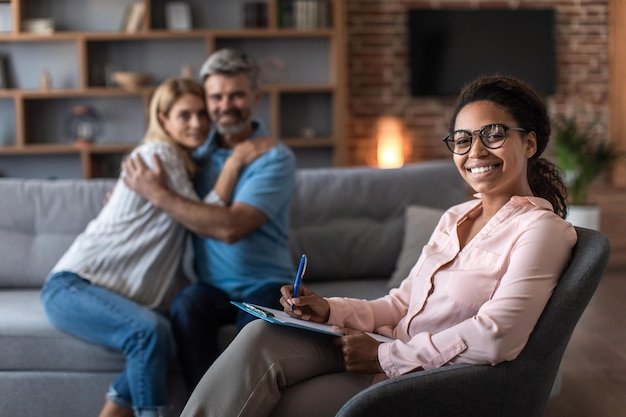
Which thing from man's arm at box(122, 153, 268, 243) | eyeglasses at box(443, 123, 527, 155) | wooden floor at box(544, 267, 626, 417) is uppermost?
eyeglasses at box(443, 123, 527, 155)

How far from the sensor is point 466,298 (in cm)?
170

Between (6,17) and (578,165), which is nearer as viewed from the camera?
(578,165)

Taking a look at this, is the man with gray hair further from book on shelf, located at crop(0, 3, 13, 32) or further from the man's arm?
book on shelf, located at crop(0, 3, 13, 32)

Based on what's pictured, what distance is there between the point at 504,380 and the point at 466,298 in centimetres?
20

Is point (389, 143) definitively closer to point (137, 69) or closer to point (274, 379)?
point (137, 69)

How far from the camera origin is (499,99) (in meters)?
1.74

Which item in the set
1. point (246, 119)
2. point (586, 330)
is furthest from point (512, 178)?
point (586, 330)

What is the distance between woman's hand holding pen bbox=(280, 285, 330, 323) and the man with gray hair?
602 mm

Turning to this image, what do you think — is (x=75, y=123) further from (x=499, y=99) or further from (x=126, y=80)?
(x=499, y=99)

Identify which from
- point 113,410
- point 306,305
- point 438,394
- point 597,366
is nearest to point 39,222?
point 113,410

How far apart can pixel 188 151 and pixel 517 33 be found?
13.2 ft

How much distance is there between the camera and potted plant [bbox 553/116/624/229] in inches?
211

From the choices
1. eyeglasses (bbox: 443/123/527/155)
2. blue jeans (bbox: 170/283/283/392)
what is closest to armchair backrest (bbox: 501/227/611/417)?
eyeglasses (bbox: 443/123/527/155)

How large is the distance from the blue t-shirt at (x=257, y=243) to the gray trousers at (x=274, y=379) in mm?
841
